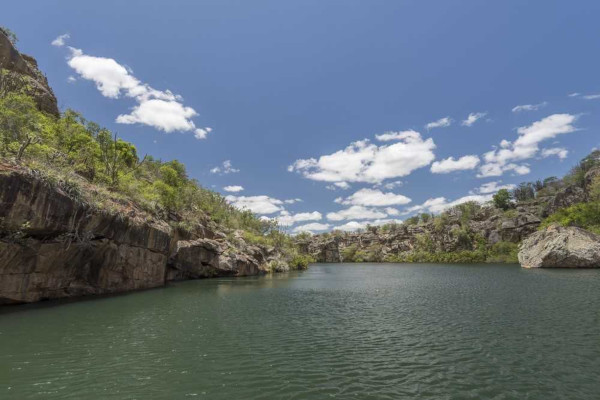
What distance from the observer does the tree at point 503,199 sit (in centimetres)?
15876

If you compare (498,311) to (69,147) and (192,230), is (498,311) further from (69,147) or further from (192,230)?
(69,147)

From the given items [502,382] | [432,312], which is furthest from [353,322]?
[502,382]

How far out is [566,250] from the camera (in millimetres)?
74000

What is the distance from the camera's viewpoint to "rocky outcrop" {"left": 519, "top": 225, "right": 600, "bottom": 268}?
71438 mm

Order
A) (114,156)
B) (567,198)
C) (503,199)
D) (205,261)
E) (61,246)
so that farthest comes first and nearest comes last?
(503,199), (567,198), (205,261), (114,156), (61,246)

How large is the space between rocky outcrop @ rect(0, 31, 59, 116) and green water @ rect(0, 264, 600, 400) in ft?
136

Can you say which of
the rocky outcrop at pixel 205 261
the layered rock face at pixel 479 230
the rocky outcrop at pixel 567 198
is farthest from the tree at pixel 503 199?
the rocky outcrop at pixel 205 261

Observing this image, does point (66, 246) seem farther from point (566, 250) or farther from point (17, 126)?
point (566, 250)

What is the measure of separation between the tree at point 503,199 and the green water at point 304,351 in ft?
481

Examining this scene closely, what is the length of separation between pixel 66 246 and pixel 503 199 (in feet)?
588

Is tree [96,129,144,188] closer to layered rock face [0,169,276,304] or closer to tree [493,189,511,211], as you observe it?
layered rock face [0,169,276,304]

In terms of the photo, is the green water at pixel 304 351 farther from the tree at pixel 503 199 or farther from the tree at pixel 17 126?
the tree at pixel 503 199

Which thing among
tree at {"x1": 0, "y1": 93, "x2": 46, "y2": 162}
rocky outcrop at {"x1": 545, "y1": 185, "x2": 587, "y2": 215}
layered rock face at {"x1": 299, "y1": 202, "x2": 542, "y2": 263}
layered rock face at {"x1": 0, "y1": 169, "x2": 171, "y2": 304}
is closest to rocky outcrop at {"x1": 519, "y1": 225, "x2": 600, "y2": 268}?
layered rock face at {"x1": 299, "y1": 202, "x2": 542, "y2": 263}

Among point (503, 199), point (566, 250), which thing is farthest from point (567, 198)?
point (566, 250)
